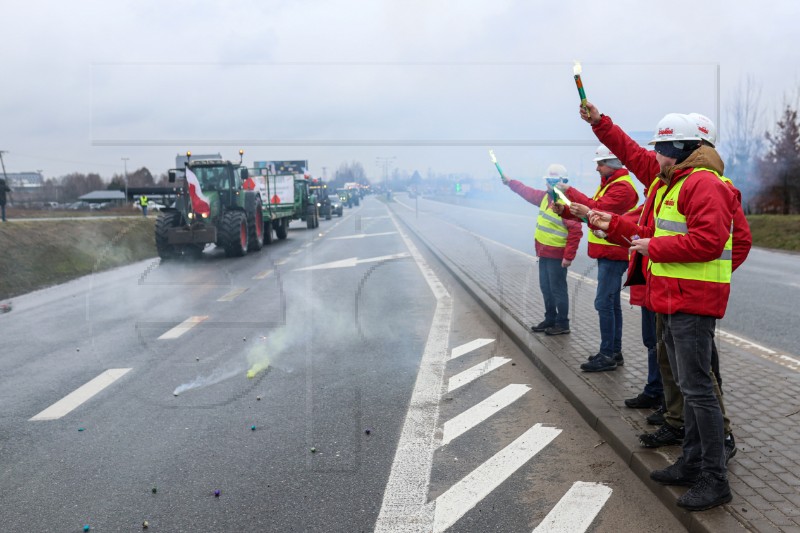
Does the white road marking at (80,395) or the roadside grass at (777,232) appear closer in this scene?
the white road marking at (80,395)

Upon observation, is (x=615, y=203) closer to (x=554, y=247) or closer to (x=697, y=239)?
(x=554, y=247)

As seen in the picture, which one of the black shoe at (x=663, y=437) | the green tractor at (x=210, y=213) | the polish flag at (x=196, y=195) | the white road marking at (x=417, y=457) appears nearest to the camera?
the white road marking at (x=417, y=457)

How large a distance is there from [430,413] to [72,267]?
14241 millimetres

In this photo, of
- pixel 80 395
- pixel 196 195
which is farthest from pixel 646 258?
pixel 196 195

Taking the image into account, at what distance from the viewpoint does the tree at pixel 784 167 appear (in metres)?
25.9

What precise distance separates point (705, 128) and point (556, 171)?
3580 millimetres

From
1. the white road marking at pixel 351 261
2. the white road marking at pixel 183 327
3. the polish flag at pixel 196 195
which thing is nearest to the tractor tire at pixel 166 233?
the polish flag at pixel 196 195

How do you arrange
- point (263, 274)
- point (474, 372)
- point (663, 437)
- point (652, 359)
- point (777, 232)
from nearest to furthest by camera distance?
point (663, 437) < point (652, 359) < point (474, 372) < point (263, 274) < point (777, 232)

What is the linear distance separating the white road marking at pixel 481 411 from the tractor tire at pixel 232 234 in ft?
45.4

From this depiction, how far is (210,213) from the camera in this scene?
1923cm

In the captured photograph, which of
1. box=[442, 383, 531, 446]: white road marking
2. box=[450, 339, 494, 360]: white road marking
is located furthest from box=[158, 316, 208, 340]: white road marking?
box=[442, 383, 531, 446]: white road marking

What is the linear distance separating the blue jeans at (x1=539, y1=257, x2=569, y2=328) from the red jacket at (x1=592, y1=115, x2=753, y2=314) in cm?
283

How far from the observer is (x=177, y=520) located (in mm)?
3668

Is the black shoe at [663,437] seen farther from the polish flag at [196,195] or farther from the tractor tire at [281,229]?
the tractor tire at [281,229]
